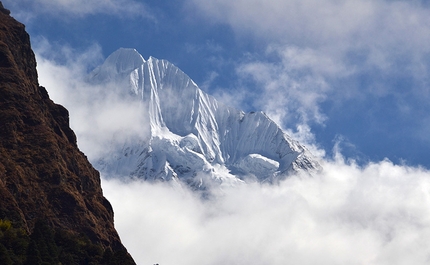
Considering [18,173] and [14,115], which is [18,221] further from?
[14,115]

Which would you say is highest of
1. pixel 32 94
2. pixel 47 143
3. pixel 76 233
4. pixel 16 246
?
pixel 32 94

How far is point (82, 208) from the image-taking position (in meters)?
108

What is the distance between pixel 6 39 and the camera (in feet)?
393

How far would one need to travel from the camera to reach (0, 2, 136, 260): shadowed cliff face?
336ft

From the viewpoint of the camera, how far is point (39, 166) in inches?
4215

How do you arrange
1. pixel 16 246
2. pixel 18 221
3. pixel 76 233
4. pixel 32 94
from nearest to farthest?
1. pixel 16 246
2. pixel 18 221
3. pixel 76 233
4. pixel 32 94

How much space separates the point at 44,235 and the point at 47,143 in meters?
17.1

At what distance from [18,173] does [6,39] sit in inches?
958

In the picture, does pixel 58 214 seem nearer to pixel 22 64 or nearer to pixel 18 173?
pixel 18 173

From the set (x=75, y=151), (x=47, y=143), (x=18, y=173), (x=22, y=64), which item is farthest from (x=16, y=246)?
(x=22, y=64)

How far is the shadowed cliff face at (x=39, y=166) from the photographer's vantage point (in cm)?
10231

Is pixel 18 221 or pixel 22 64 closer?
pixel 18 221

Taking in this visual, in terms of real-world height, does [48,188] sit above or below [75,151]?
below

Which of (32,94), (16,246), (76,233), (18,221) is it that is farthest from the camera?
(32,94)
